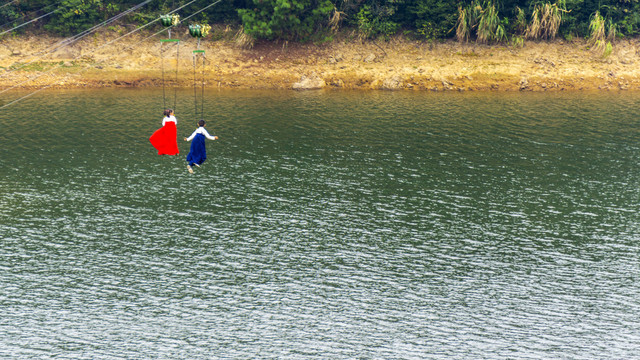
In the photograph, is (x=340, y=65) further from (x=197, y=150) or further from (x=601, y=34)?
(x=197, y=150)

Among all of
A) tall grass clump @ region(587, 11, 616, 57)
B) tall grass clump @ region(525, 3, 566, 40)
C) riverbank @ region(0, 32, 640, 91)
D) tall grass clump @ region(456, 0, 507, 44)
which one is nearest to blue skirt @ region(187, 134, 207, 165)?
riverbank @ region(0, 32, 640, 91)

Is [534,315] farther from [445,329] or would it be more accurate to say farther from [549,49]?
[549,49]

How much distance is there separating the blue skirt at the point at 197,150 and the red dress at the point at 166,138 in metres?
0.87

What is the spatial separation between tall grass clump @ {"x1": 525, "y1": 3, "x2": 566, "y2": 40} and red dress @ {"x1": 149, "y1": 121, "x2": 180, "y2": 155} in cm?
5574

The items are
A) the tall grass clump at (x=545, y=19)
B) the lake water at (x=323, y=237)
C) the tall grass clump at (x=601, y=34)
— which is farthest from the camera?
the tall grass clump at (x=601, y=34)

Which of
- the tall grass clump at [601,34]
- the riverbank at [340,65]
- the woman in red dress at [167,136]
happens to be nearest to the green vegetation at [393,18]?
the tall grass clump at [601,34]

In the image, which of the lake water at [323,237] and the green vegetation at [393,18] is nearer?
the lake water at [323,237]

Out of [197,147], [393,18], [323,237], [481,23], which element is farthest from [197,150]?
[481,23]

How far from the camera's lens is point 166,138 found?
36562 millimetres

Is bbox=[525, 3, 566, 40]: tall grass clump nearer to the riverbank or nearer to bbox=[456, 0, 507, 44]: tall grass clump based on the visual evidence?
the riverbank

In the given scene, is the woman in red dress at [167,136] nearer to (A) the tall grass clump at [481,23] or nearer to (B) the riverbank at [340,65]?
(B) the riverbank at [340,65]

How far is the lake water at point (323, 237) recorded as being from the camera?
30391 millimetres

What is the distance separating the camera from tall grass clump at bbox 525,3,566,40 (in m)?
79.7

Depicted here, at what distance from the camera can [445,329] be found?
102 ft
